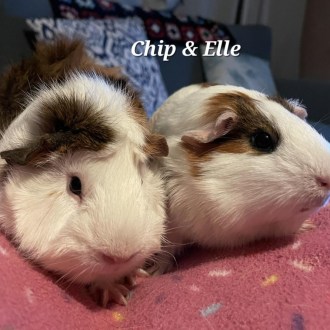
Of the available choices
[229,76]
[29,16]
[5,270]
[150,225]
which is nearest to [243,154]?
[150,225]

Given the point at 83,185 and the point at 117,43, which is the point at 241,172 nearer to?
the point at 83,185

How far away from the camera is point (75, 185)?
80 cm

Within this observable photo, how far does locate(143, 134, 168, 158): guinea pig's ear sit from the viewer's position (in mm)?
883

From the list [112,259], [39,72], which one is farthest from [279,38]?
[112,259]

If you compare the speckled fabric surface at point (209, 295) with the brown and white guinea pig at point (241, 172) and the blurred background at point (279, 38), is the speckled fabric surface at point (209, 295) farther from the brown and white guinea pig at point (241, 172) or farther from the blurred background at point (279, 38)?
the blurred background at point (279, 38)

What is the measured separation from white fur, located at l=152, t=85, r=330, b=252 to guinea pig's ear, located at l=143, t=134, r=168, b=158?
4 centimetres

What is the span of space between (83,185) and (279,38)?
4088 mm

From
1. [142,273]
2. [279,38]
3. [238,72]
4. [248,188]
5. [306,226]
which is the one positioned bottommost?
[279,38]

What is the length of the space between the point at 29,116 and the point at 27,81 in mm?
256

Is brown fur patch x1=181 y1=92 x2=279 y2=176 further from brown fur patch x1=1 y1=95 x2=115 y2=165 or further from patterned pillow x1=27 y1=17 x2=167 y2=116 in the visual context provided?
patterned pillow x1=27 y1=17 x2=167 y2=116

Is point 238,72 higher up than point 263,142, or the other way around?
point 263,142

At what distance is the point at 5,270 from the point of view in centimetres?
Result: 75

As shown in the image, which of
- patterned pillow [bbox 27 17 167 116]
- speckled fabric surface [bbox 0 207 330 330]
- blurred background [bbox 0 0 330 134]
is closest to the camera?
speckled fabric surface [bbox 0 207 330 330]

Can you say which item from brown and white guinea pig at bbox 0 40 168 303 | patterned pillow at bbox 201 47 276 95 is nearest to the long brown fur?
brown and white guinea pig at bbox 0 40 168 303
